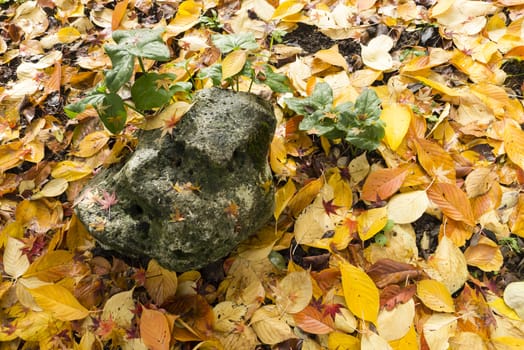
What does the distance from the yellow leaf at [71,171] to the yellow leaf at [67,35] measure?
2.27ft

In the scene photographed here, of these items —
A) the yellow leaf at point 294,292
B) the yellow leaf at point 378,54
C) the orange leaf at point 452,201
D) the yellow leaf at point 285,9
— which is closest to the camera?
the yellow leaf at point 294,292

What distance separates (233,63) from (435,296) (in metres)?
0.95

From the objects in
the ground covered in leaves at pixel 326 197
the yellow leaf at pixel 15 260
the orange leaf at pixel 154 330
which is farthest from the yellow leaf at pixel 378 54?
the yellow leaf at pixel 15 260

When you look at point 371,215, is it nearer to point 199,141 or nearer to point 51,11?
point 199,141

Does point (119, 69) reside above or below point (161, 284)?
above

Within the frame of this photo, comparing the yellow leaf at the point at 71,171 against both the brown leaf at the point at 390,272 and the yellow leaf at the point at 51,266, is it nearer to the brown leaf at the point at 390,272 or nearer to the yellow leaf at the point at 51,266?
the yellow leaf at the point at 51,266

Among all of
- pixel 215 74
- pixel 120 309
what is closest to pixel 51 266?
pixel 120 309

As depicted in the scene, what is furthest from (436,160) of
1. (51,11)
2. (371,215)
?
(51,11)

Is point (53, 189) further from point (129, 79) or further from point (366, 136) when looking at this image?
point (366, 136)

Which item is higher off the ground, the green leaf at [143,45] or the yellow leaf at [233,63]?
the green leaf at [143,45]

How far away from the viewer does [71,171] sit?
63.6 inches

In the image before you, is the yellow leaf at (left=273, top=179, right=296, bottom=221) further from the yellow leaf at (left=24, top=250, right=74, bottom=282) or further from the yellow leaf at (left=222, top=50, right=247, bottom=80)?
the yellow leaf at (left=24, top=250, right=74, bottom=282)

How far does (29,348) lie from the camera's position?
4.53 ft

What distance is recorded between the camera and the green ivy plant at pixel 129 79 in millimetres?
1123
